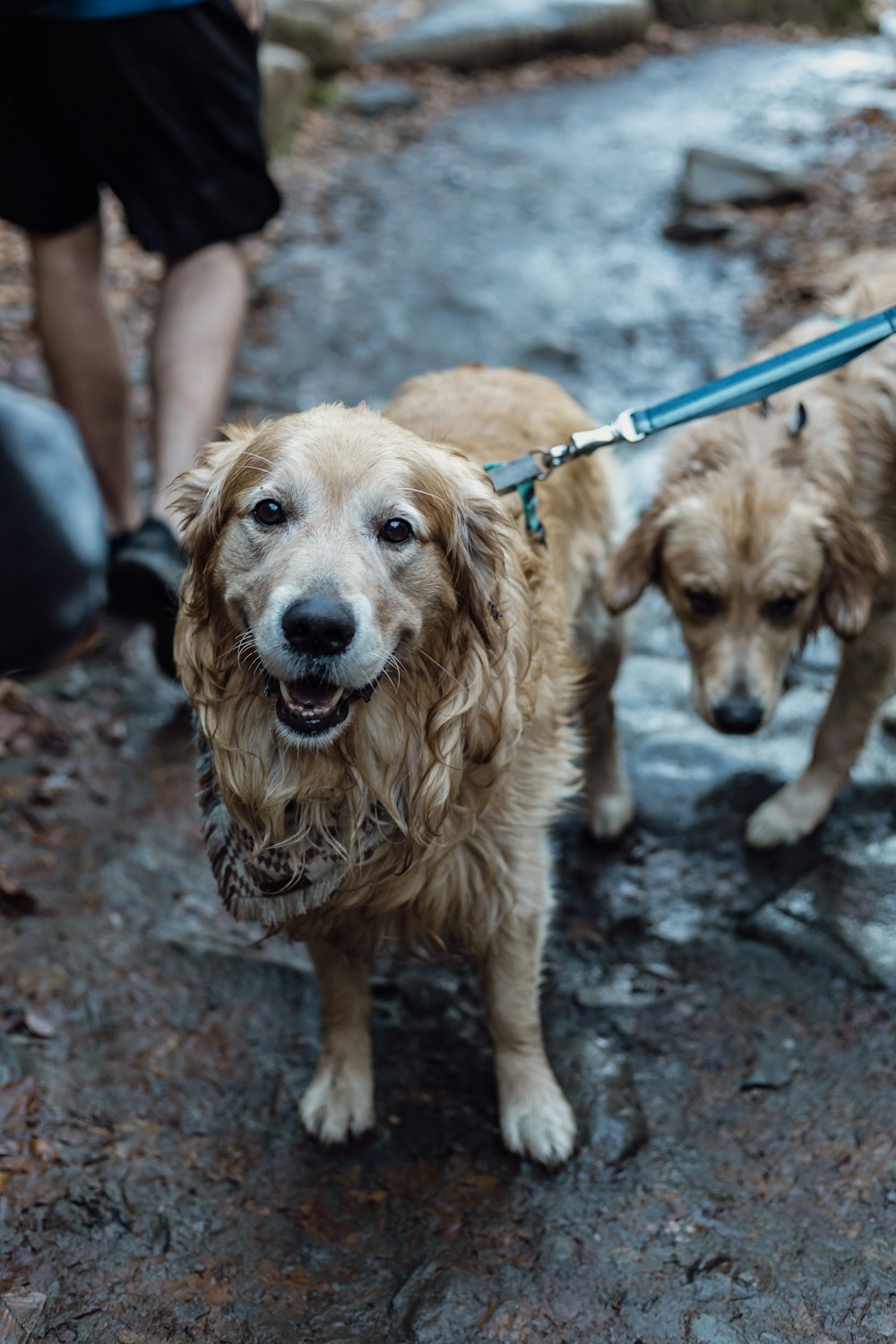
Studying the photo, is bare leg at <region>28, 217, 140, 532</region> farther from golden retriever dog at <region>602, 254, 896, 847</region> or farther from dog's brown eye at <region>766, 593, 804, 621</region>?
dog's brown eye at <region>766, 593, 804, 621</region>

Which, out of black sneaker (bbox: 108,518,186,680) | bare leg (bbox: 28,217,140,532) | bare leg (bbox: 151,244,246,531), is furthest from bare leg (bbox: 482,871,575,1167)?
bare leg (bbox: 28,217,140,532)

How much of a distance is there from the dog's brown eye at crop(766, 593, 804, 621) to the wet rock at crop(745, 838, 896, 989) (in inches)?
31.8

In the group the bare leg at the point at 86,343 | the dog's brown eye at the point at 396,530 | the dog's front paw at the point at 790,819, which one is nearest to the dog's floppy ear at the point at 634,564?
the dog's front paw at the point at 790,819

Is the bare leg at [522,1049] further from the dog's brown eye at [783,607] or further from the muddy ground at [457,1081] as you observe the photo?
the dog's brown eye at [783,607]

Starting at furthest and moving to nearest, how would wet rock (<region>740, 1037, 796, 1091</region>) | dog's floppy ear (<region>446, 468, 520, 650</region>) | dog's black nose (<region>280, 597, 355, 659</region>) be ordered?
wet rock (<region>740, 1037, 796, 1091</region>) → dog's floppy ear (<region>446, 468, 520, 650</region>) → dog's black nose (<region>280, 597, 355, 659</region>)

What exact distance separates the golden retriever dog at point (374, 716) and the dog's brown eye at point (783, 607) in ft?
2.49

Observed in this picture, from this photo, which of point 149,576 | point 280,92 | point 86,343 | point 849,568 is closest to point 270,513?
point 149,576

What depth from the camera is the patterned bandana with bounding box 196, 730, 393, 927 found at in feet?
8.69

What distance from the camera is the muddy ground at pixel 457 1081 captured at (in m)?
2.56

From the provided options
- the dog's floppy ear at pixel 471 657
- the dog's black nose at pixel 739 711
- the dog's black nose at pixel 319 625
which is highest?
the dog's black nose at pixel 319 625

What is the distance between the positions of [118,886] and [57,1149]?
3.09 feet

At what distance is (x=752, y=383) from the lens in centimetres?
329

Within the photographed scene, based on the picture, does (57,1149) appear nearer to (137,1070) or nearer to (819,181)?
(137,1070)

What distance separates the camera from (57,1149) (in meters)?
2.86
